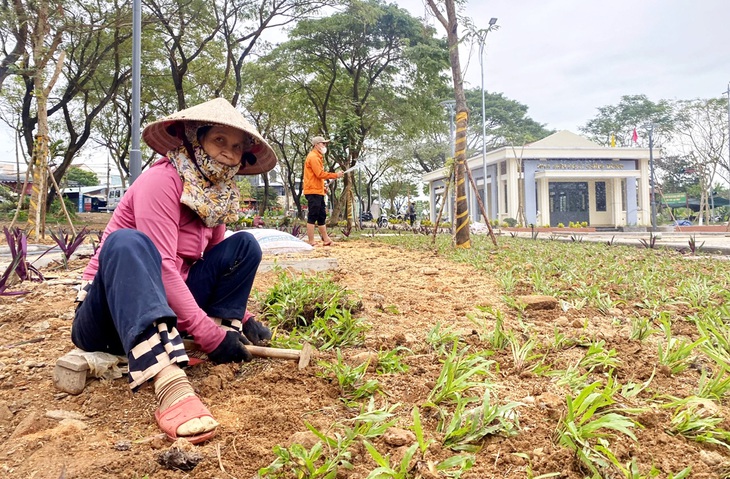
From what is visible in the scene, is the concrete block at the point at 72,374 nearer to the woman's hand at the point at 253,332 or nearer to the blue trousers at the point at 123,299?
the blue trousers at the point at 123,299

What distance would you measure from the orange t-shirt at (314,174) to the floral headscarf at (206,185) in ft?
17.0

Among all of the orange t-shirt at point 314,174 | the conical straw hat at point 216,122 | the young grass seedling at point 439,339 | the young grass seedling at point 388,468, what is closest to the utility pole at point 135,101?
the orange t-shirt at point 314,174

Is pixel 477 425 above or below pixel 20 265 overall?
below

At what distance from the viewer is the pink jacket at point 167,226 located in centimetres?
175

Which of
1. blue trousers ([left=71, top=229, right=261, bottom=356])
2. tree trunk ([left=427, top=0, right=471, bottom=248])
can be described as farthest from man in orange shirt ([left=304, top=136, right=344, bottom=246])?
blue trousers ([left=71, top=229, right=261, bottom=356])

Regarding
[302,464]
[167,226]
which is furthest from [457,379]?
[167,226]

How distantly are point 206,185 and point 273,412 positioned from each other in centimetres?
95

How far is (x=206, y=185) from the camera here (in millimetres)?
2002

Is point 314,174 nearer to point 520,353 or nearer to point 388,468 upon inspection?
point 520,353

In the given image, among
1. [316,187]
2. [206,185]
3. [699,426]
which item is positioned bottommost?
[699,426]

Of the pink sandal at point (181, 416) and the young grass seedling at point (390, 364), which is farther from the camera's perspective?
the young grass seedling at point (390, 364)

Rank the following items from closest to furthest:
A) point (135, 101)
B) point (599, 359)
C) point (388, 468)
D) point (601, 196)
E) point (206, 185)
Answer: point (388, 468)
point (599, 359)
point (206, 185)
point (135, 101)
point (601, 196)

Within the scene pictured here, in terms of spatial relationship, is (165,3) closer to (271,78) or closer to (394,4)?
(271,78)

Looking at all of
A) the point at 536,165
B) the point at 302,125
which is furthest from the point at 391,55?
the point at 536,165
